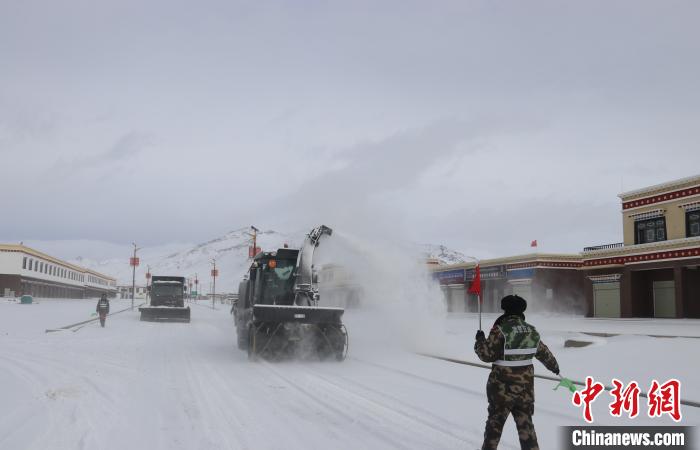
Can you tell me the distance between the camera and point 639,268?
34.3 m

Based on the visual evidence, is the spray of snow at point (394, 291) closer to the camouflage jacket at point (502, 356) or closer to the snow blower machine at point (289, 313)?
the snow blower machine at point (289, 313)

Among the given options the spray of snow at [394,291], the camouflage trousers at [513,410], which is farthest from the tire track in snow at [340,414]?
the spray of snow at [394,291]

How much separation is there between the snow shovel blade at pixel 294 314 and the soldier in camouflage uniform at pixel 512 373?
9.50 meters

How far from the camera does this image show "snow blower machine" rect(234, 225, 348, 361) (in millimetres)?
14821

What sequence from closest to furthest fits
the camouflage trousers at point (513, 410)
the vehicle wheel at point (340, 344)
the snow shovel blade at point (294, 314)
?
the camouflage trousers at point (513, 410) < the snow shovel blade at point (294, 314) < the vehicle wheel at point (340, 344)

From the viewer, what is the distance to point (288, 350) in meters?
15.7

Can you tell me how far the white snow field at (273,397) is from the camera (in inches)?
281

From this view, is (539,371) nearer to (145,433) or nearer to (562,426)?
(562,426)

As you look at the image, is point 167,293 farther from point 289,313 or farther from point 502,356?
point 502,356

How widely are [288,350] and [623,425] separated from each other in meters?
9.34

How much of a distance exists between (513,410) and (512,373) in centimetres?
34

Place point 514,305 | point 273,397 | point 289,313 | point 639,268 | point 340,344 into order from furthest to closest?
point 639,268 → point 340,344 → point 289,313 → point 273,397 → point 514,305

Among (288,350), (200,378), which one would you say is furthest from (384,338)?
(200,378)

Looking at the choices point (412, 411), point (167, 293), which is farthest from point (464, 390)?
point (167, 293)
